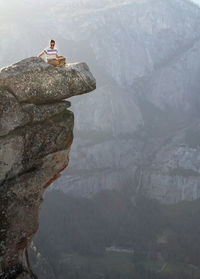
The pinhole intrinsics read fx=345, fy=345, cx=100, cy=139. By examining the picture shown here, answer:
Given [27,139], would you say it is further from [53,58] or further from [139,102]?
[139,102]

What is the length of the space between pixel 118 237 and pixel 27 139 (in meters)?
108

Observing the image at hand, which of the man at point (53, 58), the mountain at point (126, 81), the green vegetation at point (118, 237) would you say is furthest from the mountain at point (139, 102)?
the man at point (53, 58)

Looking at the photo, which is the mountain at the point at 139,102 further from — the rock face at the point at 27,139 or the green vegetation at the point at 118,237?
the rock face at the point at 27,139

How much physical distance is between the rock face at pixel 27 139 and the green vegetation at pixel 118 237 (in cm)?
7252

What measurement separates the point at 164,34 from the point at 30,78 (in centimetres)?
18445

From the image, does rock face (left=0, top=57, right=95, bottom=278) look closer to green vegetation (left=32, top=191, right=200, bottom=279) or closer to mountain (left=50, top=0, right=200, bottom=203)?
green vegetation (left=32, top=191, right=200, bottom=279)

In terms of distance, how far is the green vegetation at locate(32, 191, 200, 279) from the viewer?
9562 centimetres

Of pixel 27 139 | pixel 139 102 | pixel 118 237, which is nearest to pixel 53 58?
pixel 27 139

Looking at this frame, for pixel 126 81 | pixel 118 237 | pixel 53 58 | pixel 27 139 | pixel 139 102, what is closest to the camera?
pixel 27 139

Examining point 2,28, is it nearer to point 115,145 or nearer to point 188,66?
point 115,145

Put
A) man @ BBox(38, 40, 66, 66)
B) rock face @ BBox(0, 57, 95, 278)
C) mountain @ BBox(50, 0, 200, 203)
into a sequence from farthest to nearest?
mountain @ BBox(50, 0, 200, 203) → man @ BBox(38, 40, 66, 66) → rock face @ BBox(0, 57, 95, 278)

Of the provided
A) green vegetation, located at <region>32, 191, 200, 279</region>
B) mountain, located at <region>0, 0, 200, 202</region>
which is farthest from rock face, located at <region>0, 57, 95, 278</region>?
mountain, located at <region>0, 0, 200, 202</region>

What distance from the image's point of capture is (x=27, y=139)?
16.3 metres

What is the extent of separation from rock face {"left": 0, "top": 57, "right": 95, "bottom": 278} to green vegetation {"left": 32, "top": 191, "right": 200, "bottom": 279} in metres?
72.5
